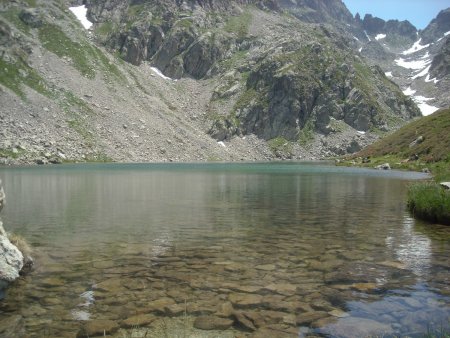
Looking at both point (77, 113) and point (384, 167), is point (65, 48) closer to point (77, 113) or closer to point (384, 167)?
point (77, 113)

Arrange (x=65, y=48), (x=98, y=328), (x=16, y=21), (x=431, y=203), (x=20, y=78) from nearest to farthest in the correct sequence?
(x=98, y=328) → (x=431, y=203) → (x=20, y=78) → (x=65, y=48) → (x=16, y=21)

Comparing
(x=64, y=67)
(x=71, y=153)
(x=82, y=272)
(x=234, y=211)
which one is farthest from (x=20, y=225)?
(x=64, y=67)

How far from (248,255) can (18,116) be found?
13712 cm

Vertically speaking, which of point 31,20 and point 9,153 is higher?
point 31,20

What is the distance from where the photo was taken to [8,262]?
44.7ft

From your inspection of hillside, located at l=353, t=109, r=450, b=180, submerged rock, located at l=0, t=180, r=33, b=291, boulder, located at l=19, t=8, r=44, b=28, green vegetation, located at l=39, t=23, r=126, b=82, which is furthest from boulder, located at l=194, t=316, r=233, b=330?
boulder, located at l=19, t=8, r=44, b=28

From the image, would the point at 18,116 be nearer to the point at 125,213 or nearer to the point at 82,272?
the point at 125,213

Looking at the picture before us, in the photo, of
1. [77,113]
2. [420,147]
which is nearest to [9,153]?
[77,113]

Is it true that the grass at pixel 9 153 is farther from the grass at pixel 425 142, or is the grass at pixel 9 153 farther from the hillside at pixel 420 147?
the grass at pixel 425 142

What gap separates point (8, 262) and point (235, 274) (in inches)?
302

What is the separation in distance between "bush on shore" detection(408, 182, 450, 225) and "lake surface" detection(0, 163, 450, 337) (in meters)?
1.11

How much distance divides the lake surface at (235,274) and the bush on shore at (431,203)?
111 cm

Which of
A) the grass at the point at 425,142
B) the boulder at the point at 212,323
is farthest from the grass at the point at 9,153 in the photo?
the boulder at the point at 212,323

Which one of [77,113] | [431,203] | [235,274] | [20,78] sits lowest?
[235,274]
